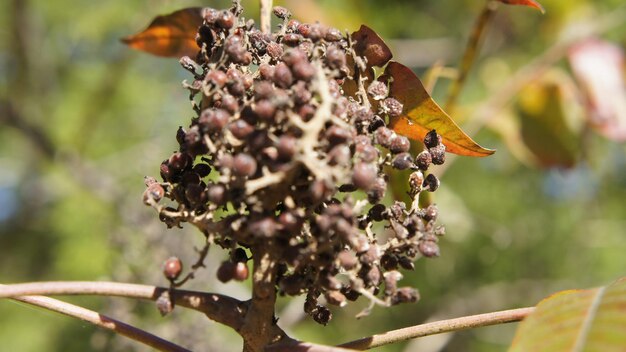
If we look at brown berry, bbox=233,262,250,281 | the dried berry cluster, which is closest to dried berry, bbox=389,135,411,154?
the dried berry cluster

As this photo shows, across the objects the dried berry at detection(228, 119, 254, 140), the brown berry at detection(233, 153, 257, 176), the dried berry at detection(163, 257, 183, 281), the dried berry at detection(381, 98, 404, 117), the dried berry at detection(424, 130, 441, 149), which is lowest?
the dried berry at detection(163, 257, 183, 281)

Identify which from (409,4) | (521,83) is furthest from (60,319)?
(521,83)

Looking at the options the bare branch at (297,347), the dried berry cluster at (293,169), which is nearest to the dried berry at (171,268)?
the dried berry cluster at (293,169)

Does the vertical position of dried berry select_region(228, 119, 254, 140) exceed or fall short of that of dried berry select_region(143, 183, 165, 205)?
it exceeds it

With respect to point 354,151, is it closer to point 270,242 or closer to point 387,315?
point 270,242

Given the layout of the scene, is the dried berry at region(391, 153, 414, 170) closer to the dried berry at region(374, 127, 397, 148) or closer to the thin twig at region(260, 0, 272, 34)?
the dried berry at region(374, 127, 397, 148)

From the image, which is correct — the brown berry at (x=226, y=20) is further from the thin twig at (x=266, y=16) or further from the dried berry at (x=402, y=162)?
the dried berry at (x=402, y=162)
